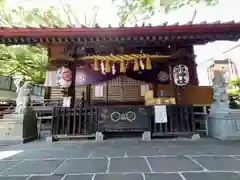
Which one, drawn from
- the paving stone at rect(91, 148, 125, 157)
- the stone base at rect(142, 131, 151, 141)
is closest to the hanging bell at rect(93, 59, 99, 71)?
the stone base at rect(142, 131, 151, 141)

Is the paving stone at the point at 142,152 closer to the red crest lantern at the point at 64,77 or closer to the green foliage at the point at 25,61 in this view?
the red crest lantern at the point at 64,77

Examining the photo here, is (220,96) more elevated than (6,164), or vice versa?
(220,96)

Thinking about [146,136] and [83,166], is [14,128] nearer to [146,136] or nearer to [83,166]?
[83,166]

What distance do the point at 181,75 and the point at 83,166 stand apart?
14.4 ft

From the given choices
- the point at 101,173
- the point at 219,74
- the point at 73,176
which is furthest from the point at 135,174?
the point at 219,74

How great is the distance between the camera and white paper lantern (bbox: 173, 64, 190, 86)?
238 inches

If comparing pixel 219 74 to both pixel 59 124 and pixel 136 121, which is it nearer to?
pixel 136 121

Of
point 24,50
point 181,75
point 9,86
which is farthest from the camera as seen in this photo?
point 9,86

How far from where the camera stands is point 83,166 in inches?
113

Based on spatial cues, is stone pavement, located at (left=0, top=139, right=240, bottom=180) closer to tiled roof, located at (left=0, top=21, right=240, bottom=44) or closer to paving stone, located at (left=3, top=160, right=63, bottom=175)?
paving stone, located at (left=3, top=160, right=63, bottom=175)

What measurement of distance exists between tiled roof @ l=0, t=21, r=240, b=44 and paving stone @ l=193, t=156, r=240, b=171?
3662mm

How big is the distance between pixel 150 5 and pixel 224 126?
7.94 meters

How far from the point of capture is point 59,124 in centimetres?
582

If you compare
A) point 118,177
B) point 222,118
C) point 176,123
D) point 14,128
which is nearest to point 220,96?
point 222,118
